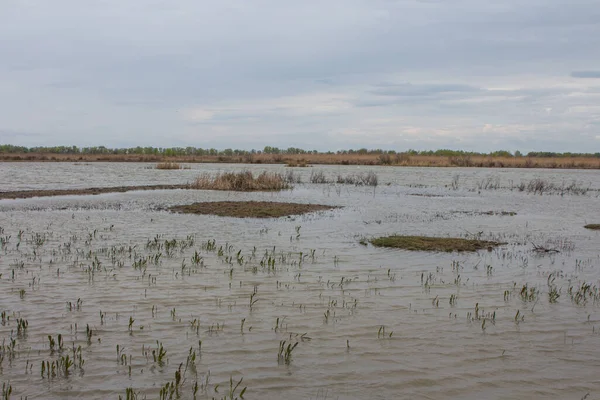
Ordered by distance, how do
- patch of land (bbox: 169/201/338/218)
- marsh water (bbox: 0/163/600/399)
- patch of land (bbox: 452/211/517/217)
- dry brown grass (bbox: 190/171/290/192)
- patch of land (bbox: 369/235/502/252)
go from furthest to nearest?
dry brown grass (bbox: 190/171/290/192) → patch of land (bbox: 452/211/517/217) → patch of land (bbox: 169/201/338/218) → patch of land (bbox: 369/235/502/252) → marsh water (bbox: 0/163/600/399)

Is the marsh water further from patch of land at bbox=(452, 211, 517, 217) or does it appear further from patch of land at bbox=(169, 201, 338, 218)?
patch of land at bbox=(452, 211, 517, 217)

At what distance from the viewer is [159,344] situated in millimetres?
6180

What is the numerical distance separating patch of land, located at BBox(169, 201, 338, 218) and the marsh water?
128 inches

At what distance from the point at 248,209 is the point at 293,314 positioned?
12671mm

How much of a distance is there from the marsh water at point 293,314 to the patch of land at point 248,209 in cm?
326

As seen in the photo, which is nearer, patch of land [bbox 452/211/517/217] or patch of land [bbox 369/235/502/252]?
patch of land [bbox 369/235/502/252]

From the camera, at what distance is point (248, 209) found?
20031 millimetres

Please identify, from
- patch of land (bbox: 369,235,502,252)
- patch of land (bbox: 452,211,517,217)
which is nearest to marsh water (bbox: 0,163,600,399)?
patch of land (bbox: 369,235,502,252)

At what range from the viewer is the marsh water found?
213 inches

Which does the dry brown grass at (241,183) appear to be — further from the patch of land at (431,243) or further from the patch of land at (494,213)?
the patch of land at (431,243)

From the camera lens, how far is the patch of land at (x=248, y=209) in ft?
62.4

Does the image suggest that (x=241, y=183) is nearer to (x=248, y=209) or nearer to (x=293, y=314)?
(x=248, y=209)

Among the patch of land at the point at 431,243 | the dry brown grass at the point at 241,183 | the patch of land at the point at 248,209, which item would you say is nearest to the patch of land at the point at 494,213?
the patch of land at the point at 248,209

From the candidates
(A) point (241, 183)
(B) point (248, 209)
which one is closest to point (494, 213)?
(B) point (248, 209)
